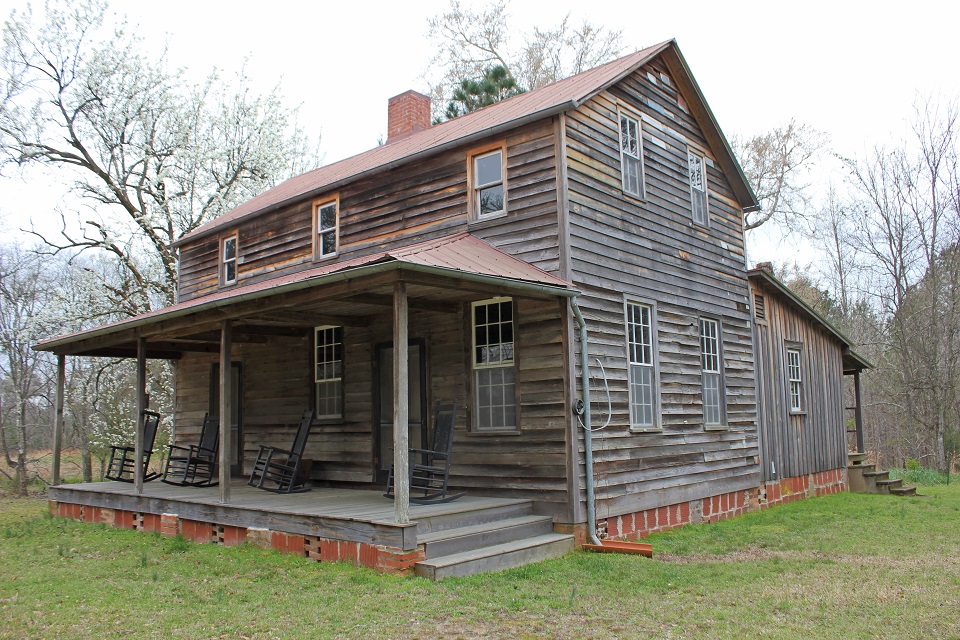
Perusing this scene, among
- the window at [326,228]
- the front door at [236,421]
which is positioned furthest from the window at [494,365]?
the front door at [236,421]

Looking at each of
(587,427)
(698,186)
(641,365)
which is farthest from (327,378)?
(698,186)

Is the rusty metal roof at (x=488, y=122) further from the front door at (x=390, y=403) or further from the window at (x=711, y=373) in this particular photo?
the window at (x=711, y=373)

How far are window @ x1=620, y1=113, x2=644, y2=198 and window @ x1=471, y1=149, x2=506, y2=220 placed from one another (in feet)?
6.19

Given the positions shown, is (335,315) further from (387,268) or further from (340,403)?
(387,268)

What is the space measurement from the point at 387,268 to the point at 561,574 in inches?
133

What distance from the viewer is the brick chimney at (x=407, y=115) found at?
14.9m

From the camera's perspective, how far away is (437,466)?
31.7 feet

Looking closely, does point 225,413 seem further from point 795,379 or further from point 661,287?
point 795,379

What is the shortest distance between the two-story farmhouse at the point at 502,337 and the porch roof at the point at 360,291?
0.04 metres

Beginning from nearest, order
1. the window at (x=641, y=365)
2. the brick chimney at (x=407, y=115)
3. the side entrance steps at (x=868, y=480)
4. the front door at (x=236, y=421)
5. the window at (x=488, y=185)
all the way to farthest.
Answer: the window at (x=488, y=185) < the window at (x=641, y=365) < the front door at (x=236, y=421) < the brick chimney at (x=407, y=115) < the side entrance steps at (x=868, y=480)

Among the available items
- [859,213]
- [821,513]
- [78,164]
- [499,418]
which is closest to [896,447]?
[859,213]

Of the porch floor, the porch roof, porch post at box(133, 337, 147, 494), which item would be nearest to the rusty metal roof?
the porch roof

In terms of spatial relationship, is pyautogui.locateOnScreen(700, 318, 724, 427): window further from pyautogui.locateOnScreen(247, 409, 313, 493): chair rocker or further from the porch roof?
pyautogui.locateOnScreen(247, 409, 313, 493): chair rocker

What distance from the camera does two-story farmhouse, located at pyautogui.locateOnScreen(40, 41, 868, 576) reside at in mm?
8148
